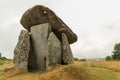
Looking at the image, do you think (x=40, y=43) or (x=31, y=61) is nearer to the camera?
(x=40, y=43)

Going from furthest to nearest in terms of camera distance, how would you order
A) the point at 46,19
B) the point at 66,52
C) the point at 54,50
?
the point at 46,19 < the point at 66,52 < the point at 54,50

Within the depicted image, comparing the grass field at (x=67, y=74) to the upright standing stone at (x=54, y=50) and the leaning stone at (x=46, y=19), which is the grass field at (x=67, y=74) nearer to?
the upright standing stone at (x=54, y=50)

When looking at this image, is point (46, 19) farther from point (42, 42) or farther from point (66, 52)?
point (66, 52)

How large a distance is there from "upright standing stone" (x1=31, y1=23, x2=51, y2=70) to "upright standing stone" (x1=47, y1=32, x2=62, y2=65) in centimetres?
69

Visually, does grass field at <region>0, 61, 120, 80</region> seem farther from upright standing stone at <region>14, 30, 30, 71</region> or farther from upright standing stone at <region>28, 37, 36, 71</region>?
upright standing stone at <region>28, 37, 36, 71</region>

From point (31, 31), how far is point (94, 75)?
6299 millimetres

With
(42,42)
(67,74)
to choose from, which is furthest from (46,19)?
(67,74)

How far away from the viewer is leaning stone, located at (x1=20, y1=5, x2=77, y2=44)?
77.7 feet

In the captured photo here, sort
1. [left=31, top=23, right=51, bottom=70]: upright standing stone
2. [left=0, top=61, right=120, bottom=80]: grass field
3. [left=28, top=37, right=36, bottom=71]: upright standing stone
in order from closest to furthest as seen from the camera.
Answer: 1. [left=0, top=61, right=120, bottom=80]: grass field
2. [left=31, top=23, right=51, bottom=70]: upright standing stone
3. [left=28, top=37, right=36, bottom=71]: upright standing stone

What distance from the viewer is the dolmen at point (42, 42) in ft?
74.7

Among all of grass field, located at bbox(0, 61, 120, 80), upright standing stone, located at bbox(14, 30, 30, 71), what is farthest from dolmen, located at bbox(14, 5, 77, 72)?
grass field, located at bbox(0, 61, 120, 80)

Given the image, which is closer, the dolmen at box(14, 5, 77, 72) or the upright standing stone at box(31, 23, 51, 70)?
the dolmen at box(14, 5, 77, 72)

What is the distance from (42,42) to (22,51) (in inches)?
65.7

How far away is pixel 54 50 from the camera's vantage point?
22.5 meters
